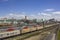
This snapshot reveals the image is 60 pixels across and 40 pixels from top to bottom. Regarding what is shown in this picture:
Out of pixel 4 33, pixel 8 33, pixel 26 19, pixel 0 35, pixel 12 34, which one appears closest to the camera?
pixel 0 35

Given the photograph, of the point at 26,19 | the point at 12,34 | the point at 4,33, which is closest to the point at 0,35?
the point at 4,33

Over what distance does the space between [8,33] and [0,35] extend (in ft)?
13.5

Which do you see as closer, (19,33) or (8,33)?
(8,33)

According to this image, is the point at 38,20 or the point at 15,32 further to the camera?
the point at 38,20

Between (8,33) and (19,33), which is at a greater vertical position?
(8,33)

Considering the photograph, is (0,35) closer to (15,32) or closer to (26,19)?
(15,32)

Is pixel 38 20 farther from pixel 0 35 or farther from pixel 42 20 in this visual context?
pixel 0 35

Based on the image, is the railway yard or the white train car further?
the railway yard

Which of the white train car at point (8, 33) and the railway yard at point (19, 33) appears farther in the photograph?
the railway yard at point (19, 33)

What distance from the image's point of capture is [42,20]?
318 feet

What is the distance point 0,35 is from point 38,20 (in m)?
72.5

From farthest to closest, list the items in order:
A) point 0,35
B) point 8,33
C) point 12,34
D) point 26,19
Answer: point 26,19 → point 12,34 → point 8,33 → point 0,35

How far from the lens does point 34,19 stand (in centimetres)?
9756

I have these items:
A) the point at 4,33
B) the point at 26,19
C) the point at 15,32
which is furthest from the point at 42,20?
the point at 4,33
